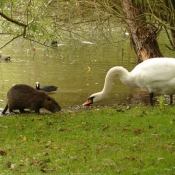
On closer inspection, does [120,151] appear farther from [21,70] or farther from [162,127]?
[21,70]

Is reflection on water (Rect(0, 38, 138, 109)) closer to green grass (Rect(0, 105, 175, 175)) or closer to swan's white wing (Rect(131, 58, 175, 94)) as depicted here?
swan's white wing (Rect(131, 58, 175, 94))

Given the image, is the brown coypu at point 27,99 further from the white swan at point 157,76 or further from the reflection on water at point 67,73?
the white swan at point 157,76

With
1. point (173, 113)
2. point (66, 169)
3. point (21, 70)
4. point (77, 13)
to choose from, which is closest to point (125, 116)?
point (173, 113)

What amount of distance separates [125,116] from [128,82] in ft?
6.52

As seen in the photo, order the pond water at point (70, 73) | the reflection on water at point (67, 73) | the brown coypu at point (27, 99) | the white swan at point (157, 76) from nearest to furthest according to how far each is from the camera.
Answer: the white swan at point (157, 76) → the brown coypu at point (27, 99) → the pond water at point (70, 73) → the reflection on water at point (67, 73)

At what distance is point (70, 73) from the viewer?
75.0 feet

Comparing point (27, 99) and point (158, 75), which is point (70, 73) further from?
point (158, 75)

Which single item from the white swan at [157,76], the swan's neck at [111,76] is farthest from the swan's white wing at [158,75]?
the swan's neck at [111,76]

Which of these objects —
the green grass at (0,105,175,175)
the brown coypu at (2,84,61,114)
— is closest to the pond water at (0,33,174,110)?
the brown coypu at (2,84,61,114)

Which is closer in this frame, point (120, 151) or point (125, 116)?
point (120, 151)

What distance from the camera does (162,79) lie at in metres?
12.0

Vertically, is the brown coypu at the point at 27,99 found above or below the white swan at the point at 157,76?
below

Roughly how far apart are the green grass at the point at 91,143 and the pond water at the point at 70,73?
3.10 meters

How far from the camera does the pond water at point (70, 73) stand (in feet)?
56.0
